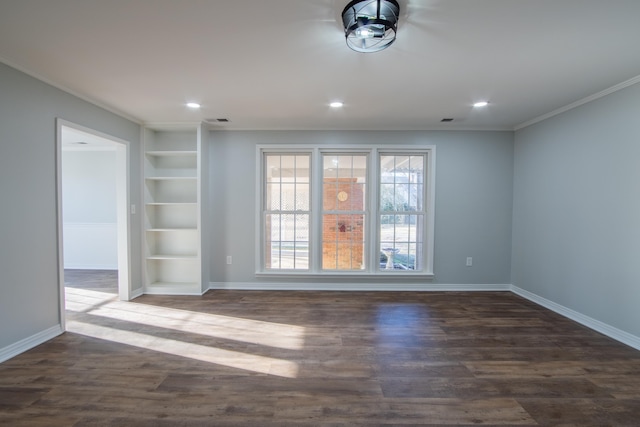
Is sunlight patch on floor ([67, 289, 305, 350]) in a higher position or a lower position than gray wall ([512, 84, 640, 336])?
lower

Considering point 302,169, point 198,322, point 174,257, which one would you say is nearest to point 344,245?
point 302,169

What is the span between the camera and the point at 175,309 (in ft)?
11.3

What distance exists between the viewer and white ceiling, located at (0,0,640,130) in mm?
1646

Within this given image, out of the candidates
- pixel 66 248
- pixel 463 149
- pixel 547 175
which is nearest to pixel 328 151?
pixel 463 149

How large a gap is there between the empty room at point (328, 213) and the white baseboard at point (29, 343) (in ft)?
0.07

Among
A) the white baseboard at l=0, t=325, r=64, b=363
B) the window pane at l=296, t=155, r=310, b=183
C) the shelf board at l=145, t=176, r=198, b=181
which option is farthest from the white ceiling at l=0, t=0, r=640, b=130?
the white baseboard at l=0, t=325, r=64, b=363

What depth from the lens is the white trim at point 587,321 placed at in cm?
262

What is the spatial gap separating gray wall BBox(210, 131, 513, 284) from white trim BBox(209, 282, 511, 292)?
0.33 ft

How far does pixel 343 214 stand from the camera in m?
4.30

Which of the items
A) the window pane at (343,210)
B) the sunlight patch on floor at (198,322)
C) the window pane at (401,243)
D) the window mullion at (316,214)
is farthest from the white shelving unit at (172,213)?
the window pane at (401,243)

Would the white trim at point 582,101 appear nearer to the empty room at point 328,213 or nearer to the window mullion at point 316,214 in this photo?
the empty room at point 328,213

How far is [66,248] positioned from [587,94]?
8.37 m

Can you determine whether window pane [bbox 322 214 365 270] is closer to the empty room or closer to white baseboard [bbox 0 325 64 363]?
the empty room

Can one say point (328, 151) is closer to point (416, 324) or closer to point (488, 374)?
point (416, 324)
